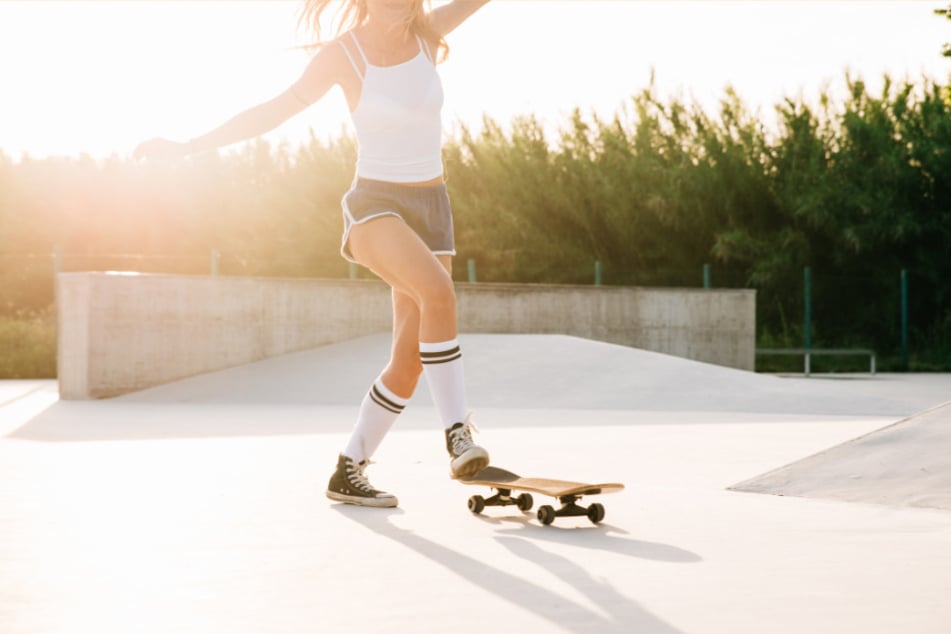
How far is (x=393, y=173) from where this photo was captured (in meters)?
4.79

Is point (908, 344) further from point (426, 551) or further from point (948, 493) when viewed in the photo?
point (426, 551)

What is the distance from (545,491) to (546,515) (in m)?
0.10

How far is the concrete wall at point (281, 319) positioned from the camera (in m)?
13.9

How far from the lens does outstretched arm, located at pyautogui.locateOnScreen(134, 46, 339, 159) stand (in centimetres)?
475

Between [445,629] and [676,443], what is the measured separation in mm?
5433

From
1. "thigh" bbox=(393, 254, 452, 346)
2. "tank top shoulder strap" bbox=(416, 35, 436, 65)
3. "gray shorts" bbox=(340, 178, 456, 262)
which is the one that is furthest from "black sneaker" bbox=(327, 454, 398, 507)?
"tank top shoulder strap" bbox=(416, 35, 436, 65)

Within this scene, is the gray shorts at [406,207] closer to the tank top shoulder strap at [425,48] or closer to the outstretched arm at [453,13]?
the tank top shoulder strap at [425,48]

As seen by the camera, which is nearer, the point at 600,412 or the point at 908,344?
the point at 600,412

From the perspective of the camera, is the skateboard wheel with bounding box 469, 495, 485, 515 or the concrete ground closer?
the concrete ground

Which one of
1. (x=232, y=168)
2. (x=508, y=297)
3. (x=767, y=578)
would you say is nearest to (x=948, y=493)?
(x=767, y=578)

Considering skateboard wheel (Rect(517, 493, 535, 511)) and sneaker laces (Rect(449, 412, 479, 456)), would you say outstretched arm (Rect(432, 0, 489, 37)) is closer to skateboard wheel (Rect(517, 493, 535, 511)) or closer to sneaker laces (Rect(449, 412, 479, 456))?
sneaker laces (Rect(449, 412, 479, 456))

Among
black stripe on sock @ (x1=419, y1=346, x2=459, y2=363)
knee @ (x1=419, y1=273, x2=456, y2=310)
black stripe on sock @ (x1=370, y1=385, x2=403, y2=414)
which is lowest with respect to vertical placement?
black stripe on sock @ (x1=370, y1=385, x2=403, y2=414)

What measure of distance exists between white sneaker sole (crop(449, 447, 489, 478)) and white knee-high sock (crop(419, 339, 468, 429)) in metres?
0.17

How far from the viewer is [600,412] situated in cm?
1151
